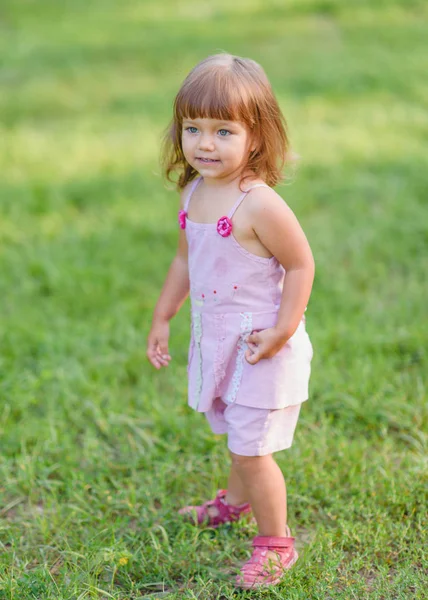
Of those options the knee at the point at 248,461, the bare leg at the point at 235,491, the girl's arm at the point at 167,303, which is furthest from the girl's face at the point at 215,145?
the bare leg at the point at 235,491

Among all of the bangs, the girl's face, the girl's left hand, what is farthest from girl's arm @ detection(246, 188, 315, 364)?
the bangs

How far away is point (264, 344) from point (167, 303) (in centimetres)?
43

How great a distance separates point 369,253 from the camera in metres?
4.21

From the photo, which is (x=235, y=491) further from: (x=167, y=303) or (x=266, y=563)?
(x=167, y=303)

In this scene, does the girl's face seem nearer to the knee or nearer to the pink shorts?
the pink shorts

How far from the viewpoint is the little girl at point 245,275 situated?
6.50 feet

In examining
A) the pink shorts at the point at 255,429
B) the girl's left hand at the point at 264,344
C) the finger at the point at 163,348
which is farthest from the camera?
the finger at the point at 163,348

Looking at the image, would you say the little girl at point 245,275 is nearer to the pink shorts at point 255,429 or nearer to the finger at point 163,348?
the pink shorts at point 255,429

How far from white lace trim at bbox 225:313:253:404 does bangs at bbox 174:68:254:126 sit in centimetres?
52

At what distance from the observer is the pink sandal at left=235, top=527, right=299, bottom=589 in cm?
220

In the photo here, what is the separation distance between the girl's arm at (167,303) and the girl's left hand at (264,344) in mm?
363

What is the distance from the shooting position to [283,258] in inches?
79.9

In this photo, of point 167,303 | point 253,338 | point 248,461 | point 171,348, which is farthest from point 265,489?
point 171,348

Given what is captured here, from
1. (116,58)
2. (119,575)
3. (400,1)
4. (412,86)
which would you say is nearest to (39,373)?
(119,575)
